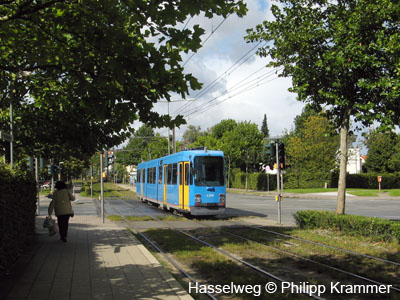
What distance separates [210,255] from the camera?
979 centimetres

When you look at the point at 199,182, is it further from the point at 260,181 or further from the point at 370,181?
the point at 370,181

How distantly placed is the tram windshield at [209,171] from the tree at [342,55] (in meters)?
6.52

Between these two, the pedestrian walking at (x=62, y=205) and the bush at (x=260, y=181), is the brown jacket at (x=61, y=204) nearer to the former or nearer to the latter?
the pedestrian walking at (x=62, y=205)

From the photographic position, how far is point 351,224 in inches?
477

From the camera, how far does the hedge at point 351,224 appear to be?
11.0 metres

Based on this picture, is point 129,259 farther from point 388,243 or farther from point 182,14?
Result: point 388,243

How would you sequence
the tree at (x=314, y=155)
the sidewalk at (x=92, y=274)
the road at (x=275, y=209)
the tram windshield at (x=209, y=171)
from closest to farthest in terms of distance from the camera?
the sidewalk at (x=92, y=274), the tram windshield at (x=209, y=171), the road at (x=275, y=209), the tree at (x=314, y=155)

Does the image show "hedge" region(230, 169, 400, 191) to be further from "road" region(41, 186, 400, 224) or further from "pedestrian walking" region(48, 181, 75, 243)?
"pedestrian walking" region(48, 181, 75, 243)

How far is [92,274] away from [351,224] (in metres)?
7.86

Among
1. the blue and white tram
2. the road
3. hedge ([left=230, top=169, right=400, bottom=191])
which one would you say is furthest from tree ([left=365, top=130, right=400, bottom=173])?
the blue and white tram

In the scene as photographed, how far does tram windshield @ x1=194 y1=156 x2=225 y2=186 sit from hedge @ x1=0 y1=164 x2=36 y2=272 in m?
9.20

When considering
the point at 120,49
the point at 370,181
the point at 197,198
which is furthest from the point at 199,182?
the point at 370,181

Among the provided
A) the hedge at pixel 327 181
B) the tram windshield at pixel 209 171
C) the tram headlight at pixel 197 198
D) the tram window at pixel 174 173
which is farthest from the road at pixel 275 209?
the hedge at pixel 327 181

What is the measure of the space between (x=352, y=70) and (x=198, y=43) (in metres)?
7.59
